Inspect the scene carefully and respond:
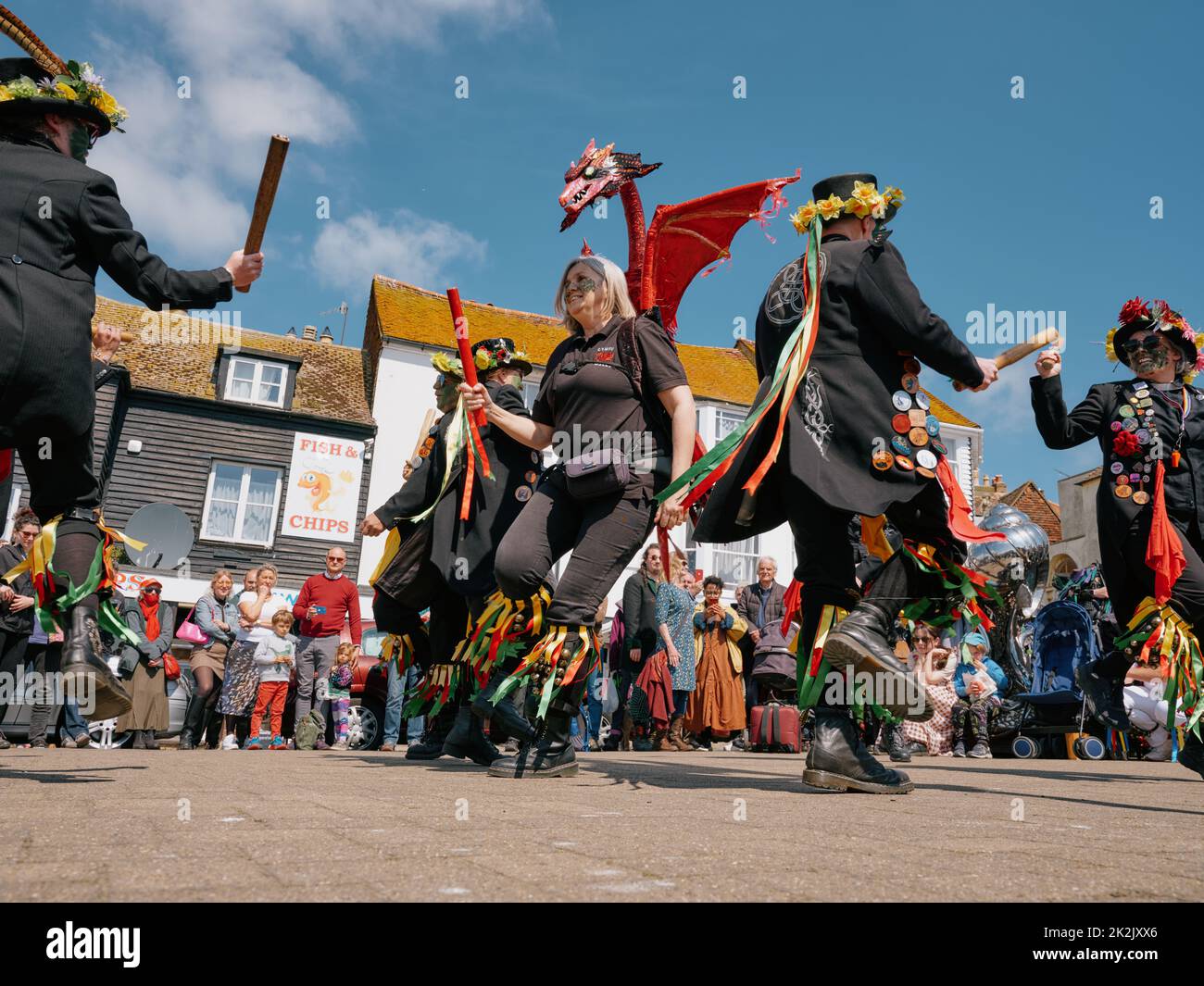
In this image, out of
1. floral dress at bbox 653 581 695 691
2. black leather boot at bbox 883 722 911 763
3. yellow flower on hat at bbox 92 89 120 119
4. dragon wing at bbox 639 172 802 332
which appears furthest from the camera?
floral dress at bbox 653 581 695 691

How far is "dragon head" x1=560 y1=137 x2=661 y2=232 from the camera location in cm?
553

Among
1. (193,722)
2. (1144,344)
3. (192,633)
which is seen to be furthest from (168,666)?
(1144,344)

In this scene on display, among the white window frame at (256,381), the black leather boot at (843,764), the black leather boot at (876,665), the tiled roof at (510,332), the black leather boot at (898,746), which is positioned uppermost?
the tiled roof at (510,332)

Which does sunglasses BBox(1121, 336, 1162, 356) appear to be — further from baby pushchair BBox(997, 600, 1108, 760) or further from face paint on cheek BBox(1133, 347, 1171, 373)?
baby pushchair BBox(997, 600, 1108, 760)

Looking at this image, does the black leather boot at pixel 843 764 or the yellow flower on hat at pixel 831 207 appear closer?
the black leather boot at pixel 843 764

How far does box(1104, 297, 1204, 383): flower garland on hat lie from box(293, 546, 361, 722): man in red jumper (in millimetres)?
7001

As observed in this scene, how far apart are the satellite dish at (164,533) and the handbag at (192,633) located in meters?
5.83

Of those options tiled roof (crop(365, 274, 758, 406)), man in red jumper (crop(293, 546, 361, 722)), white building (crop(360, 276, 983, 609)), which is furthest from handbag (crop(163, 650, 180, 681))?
tiled roof (crop(365, 274, 758, 406))

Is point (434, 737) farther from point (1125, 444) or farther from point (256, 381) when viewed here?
point (256, 381)

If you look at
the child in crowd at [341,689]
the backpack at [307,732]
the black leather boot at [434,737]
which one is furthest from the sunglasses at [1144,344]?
the backpack at [307,732]

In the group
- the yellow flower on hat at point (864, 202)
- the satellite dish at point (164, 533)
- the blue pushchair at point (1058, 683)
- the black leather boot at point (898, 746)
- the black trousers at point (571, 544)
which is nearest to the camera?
the yellow flower on hat at point (864, 202)

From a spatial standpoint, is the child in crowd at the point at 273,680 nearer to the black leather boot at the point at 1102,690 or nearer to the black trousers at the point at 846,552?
the black leather boot at the point at 1102,690

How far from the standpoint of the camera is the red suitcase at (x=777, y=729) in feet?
29.1
